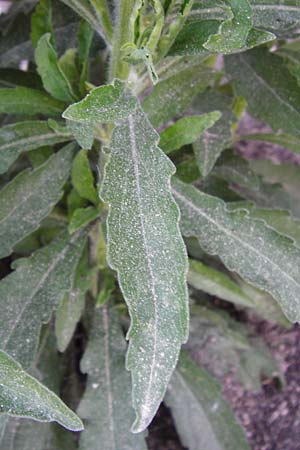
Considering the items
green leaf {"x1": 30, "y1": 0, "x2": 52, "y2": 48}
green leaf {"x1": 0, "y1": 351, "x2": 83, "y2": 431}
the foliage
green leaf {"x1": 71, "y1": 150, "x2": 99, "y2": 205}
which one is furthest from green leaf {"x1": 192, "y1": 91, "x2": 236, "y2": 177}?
green leaf {"x1": 0, "y1": 351, "x2": 83, "y2": 431}

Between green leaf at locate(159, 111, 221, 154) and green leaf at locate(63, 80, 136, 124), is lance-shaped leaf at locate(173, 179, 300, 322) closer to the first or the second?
green leaf at locate(159, 111, 221, 154)

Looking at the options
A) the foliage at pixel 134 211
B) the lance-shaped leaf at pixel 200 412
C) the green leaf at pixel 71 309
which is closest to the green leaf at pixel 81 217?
the foliage at pixel 134 211

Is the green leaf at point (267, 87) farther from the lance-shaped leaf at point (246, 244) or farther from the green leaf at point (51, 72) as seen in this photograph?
the green leaf at point (51, 72)

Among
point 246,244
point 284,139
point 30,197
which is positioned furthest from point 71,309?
point 284,139

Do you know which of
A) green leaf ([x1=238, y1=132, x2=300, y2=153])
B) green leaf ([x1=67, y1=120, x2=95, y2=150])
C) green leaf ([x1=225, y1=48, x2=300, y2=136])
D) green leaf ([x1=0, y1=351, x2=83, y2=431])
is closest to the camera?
green leaf ([x1=0, y1=351, x2=83, y2=431])

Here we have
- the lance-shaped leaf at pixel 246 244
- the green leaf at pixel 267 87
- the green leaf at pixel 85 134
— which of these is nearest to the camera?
the green leaf at pixel 85 134

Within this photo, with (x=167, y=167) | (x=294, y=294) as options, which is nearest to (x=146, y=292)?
(x=167, y=167)
